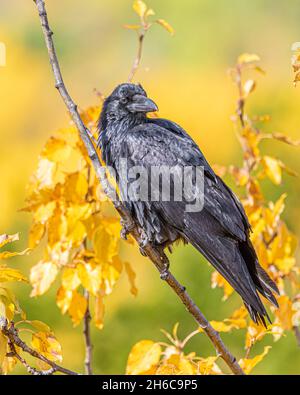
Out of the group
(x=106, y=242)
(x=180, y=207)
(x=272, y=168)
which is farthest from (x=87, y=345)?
(x=272, y=168)

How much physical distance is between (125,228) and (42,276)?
532 mm

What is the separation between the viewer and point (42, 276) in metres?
4.04

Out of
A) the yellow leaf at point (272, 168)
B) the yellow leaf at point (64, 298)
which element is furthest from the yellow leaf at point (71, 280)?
the yellow leaf at point (272, 168)

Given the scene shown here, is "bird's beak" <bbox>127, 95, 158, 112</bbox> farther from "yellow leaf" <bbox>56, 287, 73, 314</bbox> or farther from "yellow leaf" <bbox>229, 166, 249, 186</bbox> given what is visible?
"yellow leaf" <bbox>56, 287, 73, 314</bbox>

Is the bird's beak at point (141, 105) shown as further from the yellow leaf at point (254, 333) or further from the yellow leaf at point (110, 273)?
the yellow leaf at point (254, 333)

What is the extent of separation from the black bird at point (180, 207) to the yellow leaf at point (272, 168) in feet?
0.78

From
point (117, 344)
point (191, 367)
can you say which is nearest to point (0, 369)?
point (191, 367)

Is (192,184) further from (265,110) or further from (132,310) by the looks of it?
(265,110)

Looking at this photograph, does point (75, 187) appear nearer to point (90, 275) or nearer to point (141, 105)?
point (90, 275)

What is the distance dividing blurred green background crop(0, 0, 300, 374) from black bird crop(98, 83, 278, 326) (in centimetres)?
40

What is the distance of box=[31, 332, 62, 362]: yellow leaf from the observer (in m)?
3.35

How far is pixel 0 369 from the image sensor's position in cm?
327

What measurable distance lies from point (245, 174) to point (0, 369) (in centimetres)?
181

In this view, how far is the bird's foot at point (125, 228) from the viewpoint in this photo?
376 cm
